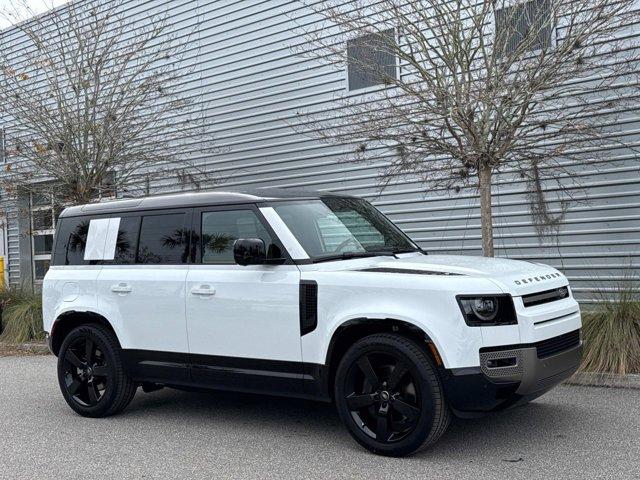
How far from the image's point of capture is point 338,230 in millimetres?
5961

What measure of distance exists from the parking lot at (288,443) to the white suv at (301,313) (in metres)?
0.30

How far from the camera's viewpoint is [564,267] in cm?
1030

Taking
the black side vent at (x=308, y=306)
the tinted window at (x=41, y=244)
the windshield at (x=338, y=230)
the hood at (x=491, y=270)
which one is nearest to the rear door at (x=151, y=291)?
the windshield at (x=338, y=230)

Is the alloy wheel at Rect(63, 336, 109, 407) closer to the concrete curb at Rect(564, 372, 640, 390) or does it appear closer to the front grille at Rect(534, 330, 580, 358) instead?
the front grille at Rect(534, 330, 580, 358)

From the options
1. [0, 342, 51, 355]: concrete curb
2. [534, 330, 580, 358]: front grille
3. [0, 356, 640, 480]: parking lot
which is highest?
[534, 330, 580, 358]: front grille

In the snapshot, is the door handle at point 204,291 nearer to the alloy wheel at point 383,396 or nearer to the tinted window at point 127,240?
the tinted window at point 127,240

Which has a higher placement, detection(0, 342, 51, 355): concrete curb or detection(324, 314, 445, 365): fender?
detection(324, 314, 445, 365): fender

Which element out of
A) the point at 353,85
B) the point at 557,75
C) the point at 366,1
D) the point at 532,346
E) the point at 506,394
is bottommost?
the point at 506,394

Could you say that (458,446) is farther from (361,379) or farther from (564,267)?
(564,267)

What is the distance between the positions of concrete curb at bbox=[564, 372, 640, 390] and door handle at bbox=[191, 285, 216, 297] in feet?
12.6

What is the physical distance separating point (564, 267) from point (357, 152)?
375 cm

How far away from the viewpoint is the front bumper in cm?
472

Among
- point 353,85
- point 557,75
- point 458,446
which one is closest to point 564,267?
point 557,75

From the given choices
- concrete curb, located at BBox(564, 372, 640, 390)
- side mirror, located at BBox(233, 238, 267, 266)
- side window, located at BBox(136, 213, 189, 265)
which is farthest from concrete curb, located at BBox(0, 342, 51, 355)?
concrete curb, located at BBox(564, 372, 640, 390)
